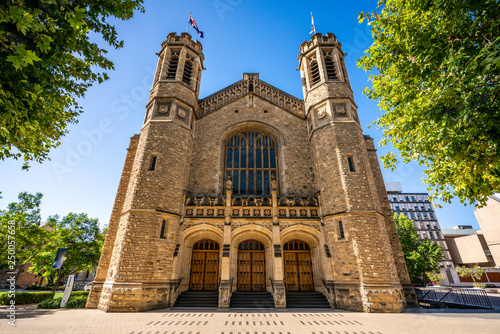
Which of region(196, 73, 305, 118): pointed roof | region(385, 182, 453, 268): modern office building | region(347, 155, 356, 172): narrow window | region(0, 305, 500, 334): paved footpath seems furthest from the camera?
region(385, 182, 453, 268): modern office building

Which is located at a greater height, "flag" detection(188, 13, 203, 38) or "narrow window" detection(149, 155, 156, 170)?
"flag" detection(188, 13, 203, 38)

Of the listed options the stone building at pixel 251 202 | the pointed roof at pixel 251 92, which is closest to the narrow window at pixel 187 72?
the stone building at pixel 251 202

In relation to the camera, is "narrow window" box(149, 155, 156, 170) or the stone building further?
"narrow window" box(149, 155, 156, 170)

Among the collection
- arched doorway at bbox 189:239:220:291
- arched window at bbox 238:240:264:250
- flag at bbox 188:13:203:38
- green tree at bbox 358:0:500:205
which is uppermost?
flag at bbox 188:13:203:38

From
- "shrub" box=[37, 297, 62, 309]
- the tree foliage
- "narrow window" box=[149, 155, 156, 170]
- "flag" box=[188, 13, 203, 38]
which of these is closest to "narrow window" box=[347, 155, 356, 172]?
"narrow window" box=[149, 155, 156, 170]

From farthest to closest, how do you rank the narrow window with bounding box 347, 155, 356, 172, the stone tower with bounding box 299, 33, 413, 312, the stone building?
the narrow window with bounding box 347, 155, 356, 172
the stone building
the stone tower with bounding box 299, 33, 413, 312

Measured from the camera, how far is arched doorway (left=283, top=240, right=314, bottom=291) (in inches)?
542

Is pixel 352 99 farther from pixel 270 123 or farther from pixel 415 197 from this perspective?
pixel 415 197

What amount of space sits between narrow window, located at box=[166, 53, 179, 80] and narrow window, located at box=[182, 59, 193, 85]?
736 millimetres

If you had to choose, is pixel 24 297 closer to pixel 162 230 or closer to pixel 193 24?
pixel 162 230

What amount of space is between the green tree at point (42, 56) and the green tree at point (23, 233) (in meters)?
9.31

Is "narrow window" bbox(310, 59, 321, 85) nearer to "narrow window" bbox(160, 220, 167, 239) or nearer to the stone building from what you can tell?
the stone building

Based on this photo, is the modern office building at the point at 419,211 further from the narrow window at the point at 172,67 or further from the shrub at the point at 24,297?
the shrub at the point at 24,297

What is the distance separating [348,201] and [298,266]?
5.11m
